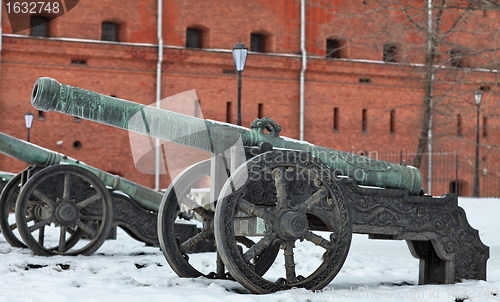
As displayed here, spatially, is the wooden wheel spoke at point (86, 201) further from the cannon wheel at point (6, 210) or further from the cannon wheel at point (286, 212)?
the cannon wheel at point (286, 212)

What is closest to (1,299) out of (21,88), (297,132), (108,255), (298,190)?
(298,190)

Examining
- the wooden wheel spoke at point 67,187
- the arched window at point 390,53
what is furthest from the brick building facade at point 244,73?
the wooden wheel spoke at point 67,187

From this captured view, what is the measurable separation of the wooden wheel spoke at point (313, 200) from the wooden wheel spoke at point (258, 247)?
284 mm

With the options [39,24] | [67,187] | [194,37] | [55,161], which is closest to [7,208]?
[55,161]

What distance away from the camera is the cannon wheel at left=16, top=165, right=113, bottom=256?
8594mm

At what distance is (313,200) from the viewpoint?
5.67 m

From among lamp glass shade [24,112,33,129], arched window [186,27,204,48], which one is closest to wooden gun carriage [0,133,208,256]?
lamp glass shade [24,112,33,129]

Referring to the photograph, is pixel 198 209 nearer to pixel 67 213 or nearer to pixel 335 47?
pixel 67 213

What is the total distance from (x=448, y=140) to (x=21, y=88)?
46.9ft

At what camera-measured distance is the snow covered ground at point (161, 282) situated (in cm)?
511

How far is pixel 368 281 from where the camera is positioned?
22.5 feet

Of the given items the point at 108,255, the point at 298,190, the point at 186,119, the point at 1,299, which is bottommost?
the point at 108,255

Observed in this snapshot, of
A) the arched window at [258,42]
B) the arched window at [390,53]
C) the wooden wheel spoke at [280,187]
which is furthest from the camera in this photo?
the arched window at [258,42]

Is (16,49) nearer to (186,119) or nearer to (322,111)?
(322,111)
